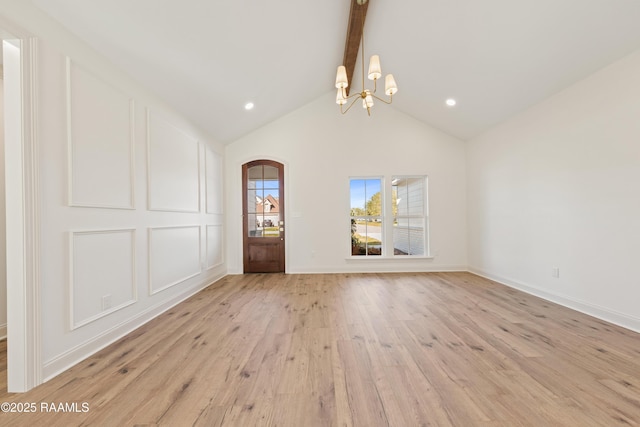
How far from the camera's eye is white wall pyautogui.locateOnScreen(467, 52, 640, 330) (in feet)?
8.55

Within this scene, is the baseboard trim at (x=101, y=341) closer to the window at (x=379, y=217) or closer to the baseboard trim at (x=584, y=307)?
the window at (x=379, y=217)

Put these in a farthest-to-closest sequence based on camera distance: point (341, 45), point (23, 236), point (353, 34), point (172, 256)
→ point (341, 45) < point (353, 34) < point (172, 256) < point (23, 236)

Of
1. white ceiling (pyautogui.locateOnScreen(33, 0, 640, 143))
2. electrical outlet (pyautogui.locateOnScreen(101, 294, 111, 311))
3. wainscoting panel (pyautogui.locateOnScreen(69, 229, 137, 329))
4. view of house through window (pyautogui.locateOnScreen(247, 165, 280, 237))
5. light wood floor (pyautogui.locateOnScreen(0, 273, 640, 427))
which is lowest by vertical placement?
light wood floor (pyautogui.locateOnScreen(0, 273, 640, 427))

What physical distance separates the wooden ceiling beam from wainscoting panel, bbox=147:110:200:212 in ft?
8.60

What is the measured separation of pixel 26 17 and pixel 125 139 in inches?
39.9

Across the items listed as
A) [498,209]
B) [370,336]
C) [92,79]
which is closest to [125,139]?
[92,79]

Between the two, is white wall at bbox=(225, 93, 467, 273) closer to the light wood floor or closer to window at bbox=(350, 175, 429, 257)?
window at bbox=(350, 175, 429, 257)

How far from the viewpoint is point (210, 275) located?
180 inches

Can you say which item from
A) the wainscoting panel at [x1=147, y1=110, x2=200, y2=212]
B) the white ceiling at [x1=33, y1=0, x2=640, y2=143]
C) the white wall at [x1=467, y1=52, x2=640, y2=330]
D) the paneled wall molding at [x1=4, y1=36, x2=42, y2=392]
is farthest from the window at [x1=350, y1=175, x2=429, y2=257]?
the paneled wall molding at [x1=4, y1=36, x2=42, y2=392]

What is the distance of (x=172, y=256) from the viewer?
11.1 ft

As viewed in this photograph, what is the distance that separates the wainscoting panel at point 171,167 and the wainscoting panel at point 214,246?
0.65 metres

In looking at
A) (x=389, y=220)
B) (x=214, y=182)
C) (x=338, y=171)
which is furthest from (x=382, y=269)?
(x=214, y=182)

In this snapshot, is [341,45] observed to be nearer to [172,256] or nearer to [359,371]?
[172,256]

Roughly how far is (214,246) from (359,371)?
143 inches
